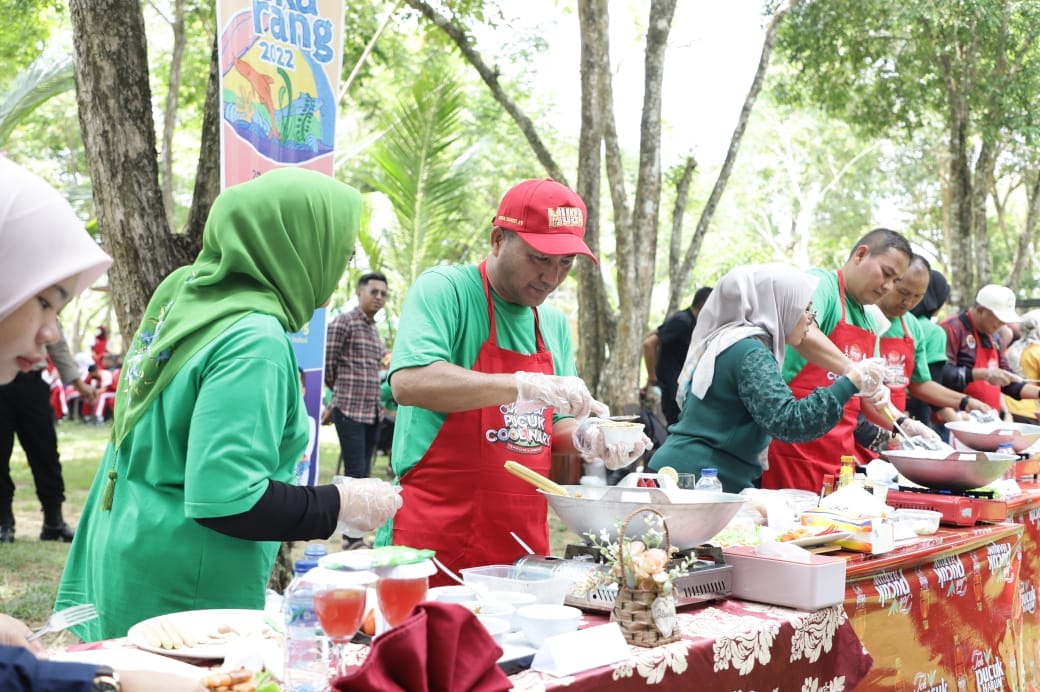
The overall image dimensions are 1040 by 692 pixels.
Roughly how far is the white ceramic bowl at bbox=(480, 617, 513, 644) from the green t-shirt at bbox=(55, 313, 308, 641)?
1.49 ft

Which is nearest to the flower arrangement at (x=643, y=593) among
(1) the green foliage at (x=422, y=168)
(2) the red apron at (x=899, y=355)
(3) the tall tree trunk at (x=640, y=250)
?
(2) the red apron at (x=899, y=355)

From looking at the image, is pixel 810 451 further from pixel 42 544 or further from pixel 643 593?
pixel 42 544

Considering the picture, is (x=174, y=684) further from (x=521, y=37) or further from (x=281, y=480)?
(x=521, y=37)

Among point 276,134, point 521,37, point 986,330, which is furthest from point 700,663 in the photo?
point 521,37

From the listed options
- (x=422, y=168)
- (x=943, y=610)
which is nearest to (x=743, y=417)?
(x=943, y=610)

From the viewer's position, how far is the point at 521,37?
14617 mm

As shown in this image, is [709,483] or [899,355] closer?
[709,483]

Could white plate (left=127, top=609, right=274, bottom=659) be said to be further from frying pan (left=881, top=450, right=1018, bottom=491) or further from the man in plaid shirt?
the man in plaid shirt

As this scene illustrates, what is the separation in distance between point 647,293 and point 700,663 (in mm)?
5921

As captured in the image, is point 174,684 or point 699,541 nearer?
point 174,684

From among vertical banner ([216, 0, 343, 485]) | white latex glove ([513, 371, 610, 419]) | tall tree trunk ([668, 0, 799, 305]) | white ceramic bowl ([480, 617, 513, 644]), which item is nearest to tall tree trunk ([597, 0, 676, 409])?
tall tree trunk ([668, 0, 799, 305])

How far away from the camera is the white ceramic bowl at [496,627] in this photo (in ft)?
5.61

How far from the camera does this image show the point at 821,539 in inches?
98.7

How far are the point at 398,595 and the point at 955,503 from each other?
2226mm
